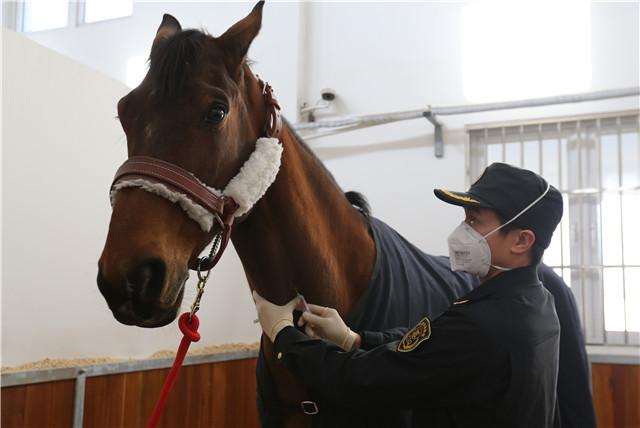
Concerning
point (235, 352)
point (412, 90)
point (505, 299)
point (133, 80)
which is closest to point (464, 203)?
point (505, 299)

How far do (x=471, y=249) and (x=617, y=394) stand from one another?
2572 millimetres

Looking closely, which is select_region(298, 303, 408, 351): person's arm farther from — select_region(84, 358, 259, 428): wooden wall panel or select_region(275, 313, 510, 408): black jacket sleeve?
select_region(84, 358, 259, 428): wooden wall panel

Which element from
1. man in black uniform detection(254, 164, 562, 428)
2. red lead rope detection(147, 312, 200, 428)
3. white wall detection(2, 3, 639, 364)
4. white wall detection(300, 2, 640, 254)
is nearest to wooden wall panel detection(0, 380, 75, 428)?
white wall detection(2, 3, 639, 364)

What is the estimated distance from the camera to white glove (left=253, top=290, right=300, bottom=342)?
1.20 metres

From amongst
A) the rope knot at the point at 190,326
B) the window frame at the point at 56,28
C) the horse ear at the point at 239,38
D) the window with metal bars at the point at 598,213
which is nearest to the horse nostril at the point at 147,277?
the rope knot at the point at 190,326

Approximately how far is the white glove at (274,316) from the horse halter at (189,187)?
206 millimetres

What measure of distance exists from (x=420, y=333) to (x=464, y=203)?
309 mm

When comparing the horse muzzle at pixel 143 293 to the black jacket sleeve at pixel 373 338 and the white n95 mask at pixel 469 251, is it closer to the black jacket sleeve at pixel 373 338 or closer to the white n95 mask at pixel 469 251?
the black jacket sleeve at pixel 373 338

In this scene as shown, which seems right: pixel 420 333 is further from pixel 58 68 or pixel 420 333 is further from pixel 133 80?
pixel 133 80

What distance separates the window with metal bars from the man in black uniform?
2.51 metres

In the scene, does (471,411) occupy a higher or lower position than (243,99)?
lower

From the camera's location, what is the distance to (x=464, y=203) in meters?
1.19

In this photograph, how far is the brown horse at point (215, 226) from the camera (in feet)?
2.96

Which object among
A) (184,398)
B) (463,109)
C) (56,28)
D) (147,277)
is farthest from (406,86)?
(56,28)
